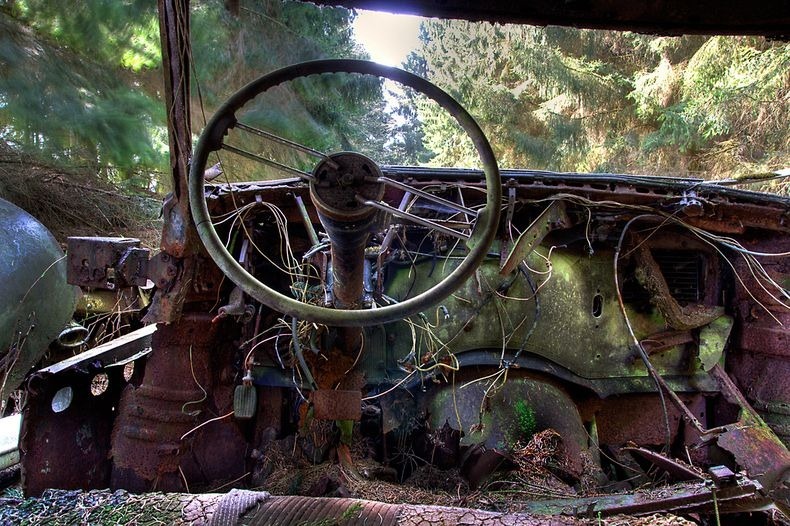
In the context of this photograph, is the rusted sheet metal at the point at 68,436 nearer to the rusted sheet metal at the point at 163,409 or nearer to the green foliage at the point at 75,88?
the rusted sheet metal at the point at 163,409

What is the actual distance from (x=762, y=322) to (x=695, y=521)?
2.28 m

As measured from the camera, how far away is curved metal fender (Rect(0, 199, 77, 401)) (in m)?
3.79

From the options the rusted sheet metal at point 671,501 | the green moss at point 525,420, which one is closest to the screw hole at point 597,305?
the green moss at point 525,420

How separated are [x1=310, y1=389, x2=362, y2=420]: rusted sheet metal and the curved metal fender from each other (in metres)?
2.82

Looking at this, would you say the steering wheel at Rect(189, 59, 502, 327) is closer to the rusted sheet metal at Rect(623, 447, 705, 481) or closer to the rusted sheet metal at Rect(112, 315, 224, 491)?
the rusted sheet metal at Rect(112, 315, 224, 491)

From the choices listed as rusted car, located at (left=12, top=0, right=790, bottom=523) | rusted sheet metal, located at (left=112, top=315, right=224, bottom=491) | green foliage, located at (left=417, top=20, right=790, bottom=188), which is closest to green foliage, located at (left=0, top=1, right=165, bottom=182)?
rusted car, located at (left=12, top=0, right=790, bottom=523)

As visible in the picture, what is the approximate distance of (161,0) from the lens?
6.75 ft

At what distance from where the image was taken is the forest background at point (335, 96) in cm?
542

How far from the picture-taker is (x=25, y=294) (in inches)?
154

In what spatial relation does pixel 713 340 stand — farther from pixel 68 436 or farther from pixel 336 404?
pixel 68 436

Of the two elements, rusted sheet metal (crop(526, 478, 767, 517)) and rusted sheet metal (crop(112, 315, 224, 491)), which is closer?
rusted sheet metal (crop(526, 478, 767, 517))

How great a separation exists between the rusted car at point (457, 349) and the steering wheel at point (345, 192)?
54 cm

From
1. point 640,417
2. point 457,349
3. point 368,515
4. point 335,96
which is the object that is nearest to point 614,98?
point 335,96

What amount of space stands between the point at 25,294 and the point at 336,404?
2.98 metres
